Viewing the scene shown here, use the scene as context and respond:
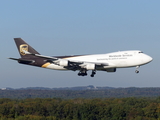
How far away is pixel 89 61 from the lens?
69500 millimetres

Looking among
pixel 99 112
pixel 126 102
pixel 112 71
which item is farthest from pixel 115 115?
pixel 112 71

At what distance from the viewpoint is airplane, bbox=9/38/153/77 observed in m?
65.5

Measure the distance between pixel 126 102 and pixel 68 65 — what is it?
84.7 metres

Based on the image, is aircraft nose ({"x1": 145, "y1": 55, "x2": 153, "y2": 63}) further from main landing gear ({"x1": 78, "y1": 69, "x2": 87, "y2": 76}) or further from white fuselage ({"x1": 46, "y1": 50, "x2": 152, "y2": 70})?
main landing gear ({"x1": 78, "y1": 69, "x2": 87, "y2": 76})

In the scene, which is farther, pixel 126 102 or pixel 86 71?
pixel 126 102

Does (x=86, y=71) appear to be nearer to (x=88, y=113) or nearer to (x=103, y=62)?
(x=103, y=62)

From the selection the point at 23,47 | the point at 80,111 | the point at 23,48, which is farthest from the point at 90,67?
the point at 80,111

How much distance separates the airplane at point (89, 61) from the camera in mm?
65500

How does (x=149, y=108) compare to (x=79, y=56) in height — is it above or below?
below

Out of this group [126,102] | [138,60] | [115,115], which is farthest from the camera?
[126,102]

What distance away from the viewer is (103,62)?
67.2 meters

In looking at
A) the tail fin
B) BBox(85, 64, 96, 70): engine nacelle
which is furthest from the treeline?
BBox(85, 64, 96, 70): engine nacelle

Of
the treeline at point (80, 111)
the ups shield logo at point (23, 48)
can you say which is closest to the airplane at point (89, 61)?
the ups shield logo at point (23, 48)

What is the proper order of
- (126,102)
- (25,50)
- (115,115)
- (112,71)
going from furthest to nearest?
1. (126,102)
2. (115,115)
3. (25,50)
4. (112,71)
